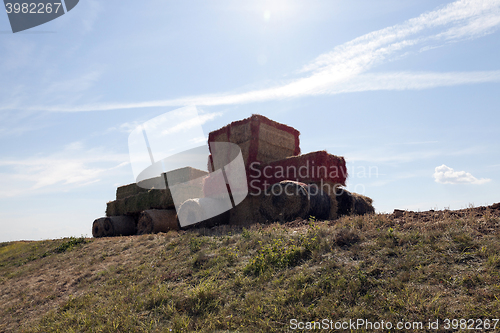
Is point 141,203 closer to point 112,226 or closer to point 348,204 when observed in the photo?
point 112,226

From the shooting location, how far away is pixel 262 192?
14586 mm

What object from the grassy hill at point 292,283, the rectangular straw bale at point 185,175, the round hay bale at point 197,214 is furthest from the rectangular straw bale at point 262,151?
the grassy hill at point 292,283

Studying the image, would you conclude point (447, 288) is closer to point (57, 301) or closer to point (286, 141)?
point (57, 301)

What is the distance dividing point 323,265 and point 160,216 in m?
11.6

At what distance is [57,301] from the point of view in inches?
320

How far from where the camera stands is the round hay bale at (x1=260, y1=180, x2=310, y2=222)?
1138 cm

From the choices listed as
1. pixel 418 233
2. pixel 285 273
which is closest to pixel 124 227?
pixel 285 273

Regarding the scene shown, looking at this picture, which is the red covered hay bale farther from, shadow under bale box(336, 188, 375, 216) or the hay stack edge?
shadow under bale box(336, 188, 375, 216)

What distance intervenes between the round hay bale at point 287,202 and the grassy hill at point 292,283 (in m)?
3.05

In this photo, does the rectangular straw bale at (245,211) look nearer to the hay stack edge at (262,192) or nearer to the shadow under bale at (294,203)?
the hay stack edge at (262,192)

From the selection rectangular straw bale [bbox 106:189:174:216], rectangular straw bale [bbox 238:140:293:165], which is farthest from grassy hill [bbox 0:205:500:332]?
rectangular straw bale [bbox 106:189:174:216]

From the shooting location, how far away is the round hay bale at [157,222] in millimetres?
15323

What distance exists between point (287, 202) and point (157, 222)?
7429mm

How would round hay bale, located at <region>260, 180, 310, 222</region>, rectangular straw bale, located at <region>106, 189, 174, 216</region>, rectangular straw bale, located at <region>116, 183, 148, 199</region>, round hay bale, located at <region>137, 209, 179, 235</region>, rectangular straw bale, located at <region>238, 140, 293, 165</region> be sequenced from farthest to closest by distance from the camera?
rectangular straw bale, located at <region>116, 183, 148, 199</region>
rectangular straw bale, located at <region>106, 189, 174, 216</region>
round hay bale, located at <region>137, 209, 179, 235</region>
rectangular straw bale, located at <region>238, 140, 293, 165</region>
round hay bale, located at <region>260, 180, 310, 222</region>
